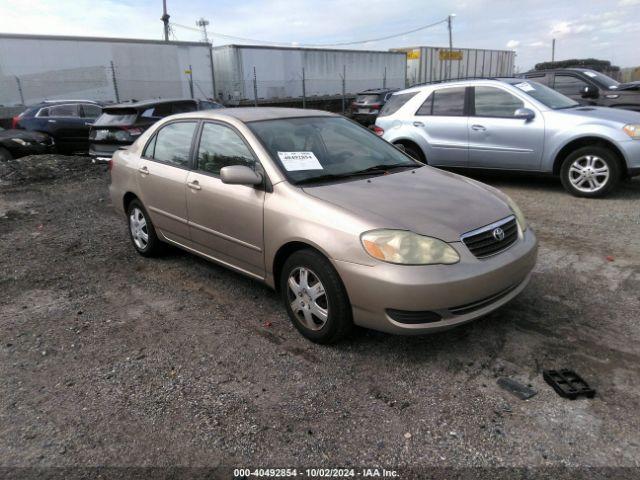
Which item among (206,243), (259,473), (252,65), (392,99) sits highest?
(252,65)

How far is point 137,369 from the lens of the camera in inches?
126

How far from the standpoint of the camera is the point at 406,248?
294cm

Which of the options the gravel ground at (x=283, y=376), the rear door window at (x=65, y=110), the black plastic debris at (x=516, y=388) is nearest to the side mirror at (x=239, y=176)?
the gravel ground at (x=283, y=376)

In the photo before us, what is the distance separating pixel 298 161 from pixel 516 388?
214 cm

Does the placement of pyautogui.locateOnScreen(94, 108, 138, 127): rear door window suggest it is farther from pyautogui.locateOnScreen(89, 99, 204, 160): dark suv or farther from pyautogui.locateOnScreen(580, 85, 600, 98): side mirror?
pyautogui.locateOnScreen(580, 85, 600, 98): side mirror

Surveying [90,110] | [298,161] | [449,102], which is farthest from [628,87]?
[90,110]

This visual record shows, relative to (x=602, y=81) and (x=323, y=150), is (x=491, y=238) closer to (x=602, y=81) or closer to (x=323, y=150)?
(x=323, y=150)

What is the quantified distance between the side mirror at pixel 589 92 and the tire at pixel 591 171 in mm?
3639

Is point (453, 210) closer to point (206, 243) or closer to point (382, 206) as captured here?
point (382, 206)

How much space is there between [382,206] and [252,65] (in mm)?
22436

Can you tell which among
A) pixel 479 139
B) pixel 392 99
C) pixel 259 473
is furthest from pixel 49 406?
pixel 392 99

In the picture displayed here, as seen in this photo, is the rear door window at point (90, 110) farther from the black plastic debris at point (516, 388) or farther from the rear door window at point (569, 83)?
the black plastic debris at point (516, 388)

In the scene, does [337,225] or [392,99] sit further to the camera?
[392,99]

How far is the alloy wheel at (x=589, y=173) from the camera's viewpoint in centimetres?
671
